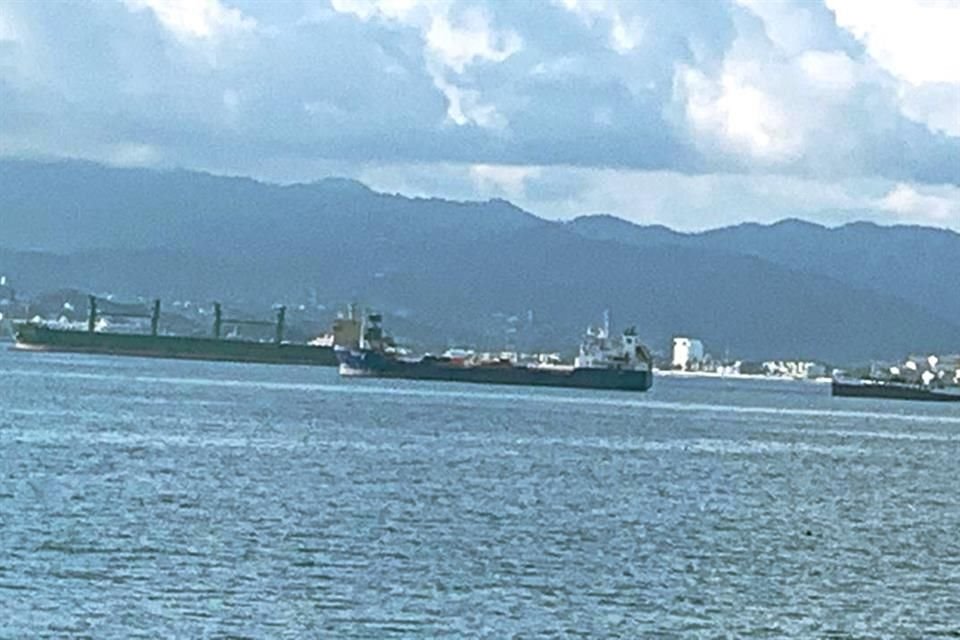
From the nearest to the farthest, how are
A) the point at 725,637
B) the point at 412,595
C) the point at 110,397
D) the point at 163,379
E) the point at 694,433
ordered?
the point at 725,637 < the point at 412,595 < the point at 694,433 < the point at 110,397 < the point at 163,379

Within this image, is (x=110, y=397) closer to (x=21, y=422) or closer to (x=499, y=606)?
(x=21, y=422)

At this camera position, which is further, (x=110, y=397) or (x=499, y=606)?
(x=110, y=397)

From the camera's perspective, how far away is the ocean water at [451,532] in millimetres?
43781

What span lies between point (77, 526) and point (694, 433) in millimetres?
73486

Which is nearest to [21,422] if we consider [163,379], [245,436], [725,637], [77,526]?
[245,436]

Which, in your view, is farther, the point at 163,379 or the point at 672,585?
the point at 163,379

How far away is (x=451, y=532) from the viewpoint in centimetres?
5800

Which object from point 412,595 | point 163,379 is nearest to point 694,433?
point 163,379

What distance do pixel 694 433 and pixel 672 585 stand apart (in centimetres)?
7672

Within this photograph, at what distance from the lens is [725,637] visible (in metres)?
42.7

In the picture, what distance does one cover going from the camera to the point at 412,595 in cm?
4578

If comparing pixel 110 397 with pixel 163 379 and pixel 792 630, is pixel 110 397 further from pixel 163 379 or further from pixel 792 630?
pixel 792 630

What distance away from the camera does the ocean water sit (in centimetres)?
4378

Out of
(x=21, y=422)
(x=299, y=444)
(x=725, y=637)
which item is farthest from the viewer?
(x=21, y=422)
